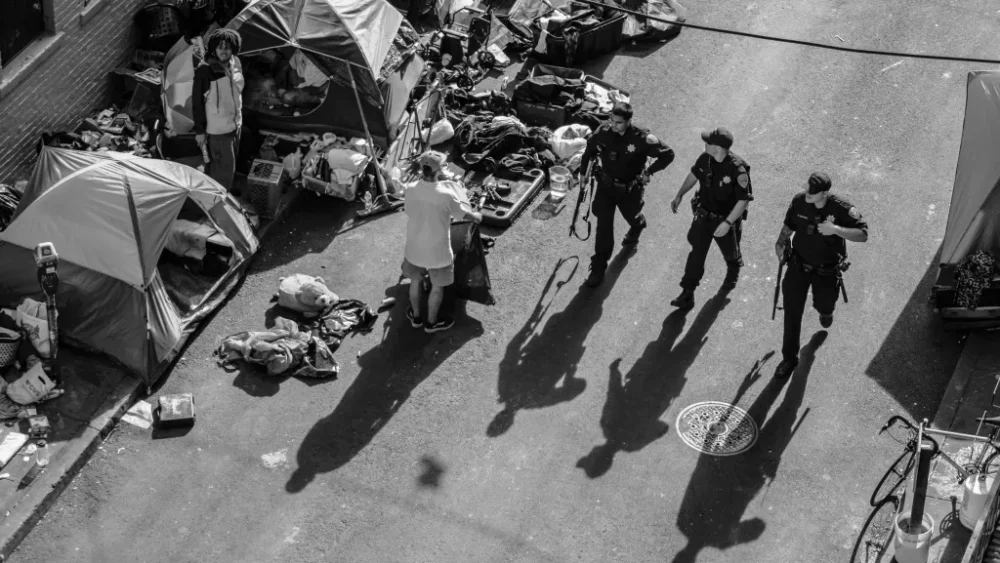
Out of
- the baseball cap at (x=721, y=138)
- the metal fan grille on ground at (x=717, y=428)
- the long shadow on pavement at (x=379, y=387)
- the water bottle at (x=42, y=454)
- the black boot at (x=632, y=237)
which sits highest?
the baseball cap at (x=721, y=138)

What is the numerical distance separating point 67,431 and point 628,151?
238 inches

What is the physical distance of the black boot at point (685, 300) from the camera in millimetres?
13102

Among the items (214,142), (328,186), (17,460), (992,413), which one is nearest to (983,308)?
(992,413)

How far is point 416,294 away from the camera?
41.5 ft

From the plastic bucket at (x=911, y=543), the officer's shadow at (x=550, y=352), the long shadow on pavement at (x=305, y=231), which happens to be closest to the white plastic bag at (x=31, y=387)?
→ the long shadow on pavement at (x=305, y=231)

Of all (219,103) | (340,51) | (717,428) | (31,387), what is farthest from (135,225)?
(717,428)

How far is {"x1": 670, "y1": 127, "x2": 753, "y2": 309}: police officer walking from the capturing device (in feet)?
39.8

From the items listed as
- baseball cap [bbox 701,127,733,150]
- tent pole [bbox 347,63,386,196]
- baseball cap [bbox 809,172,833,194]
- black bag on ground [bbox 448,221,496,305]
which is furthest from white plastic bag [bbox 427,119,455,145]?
baseball cap [bbox 809,172,833,194]

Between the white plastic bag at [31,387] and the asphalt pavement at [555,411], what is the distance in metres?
0.88

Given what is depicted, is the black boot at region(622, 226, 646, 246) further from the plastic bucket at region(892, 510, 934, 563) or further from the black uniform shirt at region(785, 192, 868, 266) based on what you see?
the plastic bucket at region(892, 510, 934, 563)

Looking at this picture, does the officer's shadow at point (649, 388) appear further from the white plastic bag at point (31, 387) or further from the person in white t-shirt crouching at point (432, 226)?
the white plastic bag at point (31, 387)

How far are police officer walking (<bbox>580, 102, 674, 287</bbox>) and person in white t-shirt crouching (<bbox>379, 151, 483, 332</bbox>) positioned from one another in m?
1.54

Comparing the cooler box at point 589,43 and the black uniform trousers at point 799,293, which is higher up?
the black uniform trousers at point 799,293

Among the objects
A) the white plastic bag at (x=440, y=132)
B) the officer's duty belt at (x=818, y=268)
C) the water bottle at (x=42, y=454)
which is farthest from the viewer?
the white plastic bag at (x=440, y=132)
